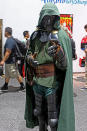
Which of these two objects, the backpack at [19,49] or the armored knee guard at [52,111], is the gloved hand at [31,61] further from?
the backpack at [19,49]

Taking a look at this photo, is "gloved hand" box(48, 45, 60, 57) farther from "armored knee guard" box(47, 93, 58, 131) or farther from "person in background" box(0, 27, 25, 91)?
"person in background" box(0, 27, 25, 91)

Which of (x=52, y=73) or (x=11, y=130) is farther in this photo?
(x=11, y=130)

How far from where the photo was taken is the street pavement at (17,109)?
16.2 ft

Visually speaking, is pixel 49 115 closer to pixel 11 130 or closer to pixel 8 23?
pixel 11 130

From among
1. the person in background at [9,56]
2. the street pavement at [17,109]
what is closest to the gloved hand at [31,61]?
the street pavement at [17,109]

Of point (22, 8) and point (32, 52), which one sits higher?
point (22, 8)

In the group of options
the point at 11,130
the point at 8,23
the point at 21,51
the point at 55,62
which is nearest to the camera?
the point at 55,62

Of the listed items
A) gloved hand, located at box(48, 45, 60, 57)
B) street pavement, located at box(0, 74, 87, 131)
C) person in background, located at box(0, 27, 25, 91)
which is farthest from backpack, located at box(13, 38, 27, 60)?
gloved hand, located at box(48, 45, 60, 57)

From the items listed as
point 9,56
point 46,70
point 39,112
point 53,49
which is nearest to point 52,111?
point 39,112

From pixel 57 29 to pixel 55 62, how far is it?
404mm

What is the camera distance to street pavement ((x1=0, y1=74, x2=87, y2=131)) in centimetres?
493

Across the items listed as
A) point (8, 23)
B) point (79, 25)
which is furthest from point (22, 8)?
point (79, 25)

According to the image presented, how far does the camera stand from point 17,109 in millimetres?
5938

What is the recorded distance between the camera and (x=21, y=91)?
25.3 ft
